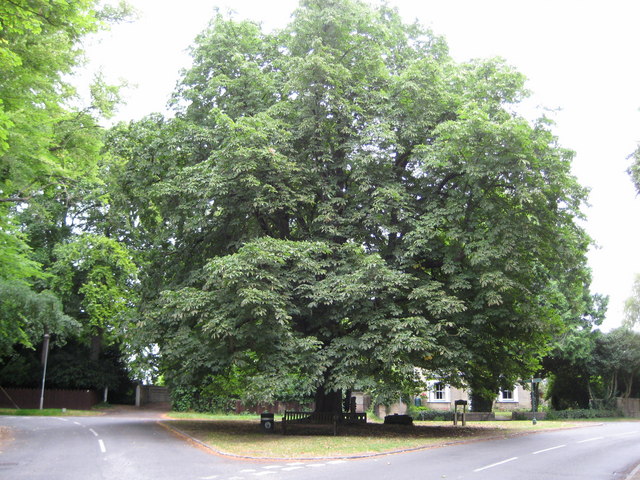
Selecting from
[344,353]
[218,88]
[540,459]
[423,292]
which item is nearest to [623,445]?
[540,459]

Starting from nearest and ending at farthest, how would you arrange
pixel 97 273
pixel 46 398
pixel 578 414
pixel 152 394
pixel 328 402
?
1. pixel 328 402
2. pixel 97 273
3. pixel 46 398
4. pixel 578 414
5. pixel 152 394

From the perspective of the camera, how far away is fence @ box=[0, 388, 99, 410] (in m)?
35.2

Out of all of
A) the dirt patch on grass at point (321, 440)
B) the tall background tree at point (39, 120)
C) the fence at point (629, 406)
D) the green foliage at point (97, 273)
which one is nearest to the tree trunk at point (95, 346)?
the green foliage at point (97, 273)

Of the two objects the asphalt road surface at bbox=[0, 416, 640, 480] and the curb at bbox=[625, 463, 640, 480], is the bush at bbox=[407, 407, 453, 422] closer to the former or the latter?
the asphalt road surface at bbox=[0, 416, 640, 480]

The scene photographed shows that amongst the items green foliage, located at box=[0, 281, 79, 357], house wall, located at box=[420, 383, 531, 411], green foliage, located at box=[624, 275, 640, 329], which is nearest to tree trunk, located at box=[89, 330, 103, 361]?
green foliage, located at box=[0, 281, 79, 357]

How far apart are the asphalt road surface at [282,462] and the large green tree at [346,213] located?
290cm

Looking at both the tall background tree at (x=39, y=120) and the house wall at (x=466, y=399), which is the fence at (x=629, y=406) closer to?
the house wall at (x=466, y=399)

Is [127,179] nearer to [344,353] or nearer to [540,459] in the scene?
[344,353]

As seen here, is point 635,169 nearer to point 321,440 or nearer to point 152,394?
point 321,440

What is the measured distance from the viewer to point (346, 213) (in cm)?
1980

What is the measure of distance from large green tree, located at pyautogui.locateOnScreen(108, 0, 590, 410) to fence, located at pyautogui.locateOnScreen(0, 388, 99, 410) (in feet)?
59.7

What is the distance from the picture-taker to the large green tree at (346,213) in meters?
16.9

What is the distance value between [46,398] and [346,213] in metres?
27.3

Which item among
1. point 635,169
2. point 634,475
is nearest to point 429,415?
point 634,475
